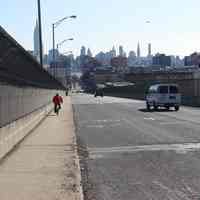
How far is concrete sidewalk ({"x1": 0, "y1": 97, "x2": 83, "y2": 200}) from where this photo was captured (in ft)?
34.9

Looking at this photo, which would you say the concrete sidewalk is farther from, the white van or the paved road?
the white van

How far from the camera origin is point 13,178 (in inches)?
489

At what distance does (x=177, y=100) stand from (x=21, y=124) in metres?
31.3

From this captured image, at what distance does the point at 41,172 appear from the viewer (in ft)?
43.9

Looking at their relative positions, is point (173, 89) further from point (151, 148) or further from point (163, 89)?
point (151, 148)

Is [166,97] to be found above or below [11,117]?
below

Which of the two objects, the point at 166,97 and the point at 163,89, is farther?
the point at 163,89

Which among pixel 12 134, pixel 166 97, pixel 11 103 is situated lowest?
pixel 12 134

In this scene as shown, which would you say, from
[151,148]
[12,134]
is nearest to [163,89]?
[151,148]

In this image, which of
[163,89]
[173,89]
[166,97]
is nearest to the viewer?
[166,97]

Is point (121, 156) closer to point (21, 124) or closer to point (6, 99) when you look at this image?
point (6, 99)

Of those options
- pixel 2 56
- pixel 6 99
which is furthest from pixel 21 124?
pixel 2 56

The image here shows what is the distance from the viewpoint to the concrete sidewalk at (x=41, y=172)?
10.7 metres

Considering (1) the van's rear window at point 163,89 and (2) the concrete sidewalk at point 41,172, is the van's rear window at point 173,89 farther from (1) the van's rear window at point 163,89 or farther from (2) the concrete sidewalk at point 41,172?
(2) the concrete sidewalk at point 41,172
